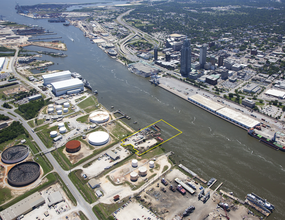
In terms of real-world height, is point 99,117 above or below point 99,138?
below

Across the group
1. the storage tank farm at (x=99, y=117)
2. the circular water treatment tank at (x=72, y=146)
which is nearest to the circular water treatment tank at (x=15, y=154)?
the circular water treatment tank at (x=72, y=146)

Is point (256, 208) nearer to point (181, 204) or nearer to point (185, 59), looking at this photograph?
point (181, 204)

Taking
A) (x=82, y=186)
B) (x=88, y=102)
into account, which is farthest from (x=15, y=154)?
(x=88, y=102)

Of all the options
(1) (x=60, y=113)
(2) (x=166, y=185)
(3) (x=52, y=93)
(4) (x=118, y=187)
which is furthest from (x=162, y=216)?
(3) (x=52, y=93)

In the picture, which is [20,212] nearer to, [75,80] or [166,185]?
[166,185]

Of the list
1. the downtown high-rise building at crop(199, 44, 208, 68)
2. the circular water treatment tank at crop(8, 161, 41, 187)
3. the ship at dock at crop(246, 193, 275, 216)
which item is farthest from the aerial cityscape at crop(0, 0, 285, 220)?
the downtown high-rise building at crop(199, 44, 208, 68)

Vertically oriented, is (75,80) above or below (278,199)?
above
